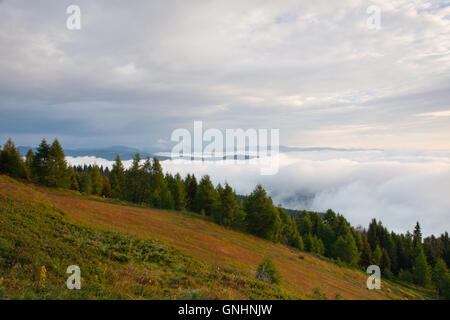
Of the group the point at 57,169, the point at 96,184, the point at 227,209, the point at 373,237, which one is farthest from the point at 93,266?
the point at 373,237

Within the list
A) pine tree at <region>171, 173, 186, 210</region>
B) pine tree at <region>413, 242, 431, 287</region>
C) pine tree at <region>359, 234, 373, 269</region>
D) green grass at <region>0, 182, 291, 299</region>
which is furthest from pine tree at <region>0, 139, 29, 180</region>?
pine tree at <region>413, 242, 431, 287</region>

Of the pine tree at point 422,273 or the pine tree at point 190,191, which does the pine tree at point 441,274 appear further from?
the pine tree at point 190,191

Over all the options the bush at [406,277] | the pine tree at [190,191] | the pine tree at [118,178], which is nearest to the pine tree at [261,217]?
the pine tree at [190,191]

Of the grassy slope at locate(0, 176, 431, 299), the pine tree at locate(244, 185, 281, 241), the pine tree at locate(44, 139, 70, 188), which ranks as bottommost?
the pine tree at locate(244, 185, 281, 241)

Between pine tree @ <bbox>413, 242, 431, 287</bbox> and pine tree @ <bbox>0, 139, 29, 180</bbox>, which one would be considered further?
pine tree @ <bbox>413, 242, 431, 287</bbox>

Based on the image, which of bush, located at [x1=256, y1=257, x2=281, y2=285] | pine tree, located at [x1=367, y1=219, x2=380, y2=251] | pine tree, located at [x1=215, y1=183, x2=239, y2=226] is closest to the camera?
bush, located at [x1=256, y1=257, x2=281, y2=285]

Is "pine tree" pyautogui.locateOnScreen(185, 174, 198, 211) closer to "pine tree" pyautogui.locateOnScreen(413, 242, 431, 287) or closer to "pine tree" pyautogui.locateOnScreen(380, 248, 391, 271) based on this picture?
"pine tree" pyautogui.locateOnScreen(413, 242, 431, 287)

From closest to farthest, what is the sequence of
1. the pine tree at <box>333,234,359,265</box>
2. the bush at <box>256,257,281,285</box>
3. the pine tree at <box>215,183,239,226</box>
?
1. the bush at <box>256,257,281,285</box>
2. the pine tree at <box>215,183,239,226</box>
3. the pine tree at <box>333,234,359,265</box>

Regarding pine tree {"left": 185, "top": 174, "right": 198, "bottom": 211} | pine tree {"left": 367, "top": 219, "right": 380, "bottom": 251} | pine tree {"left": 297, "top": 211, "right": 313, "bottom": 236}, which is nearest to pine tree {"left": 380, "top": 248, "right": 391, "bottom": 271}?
pine tree {"left": 367, "top": 219, "right": 380, "bottom": 251}

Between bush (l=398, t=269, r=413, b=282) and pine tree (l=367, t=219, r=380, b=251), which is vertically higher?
pine tree (l=367, t=219, r=380, b=251)
